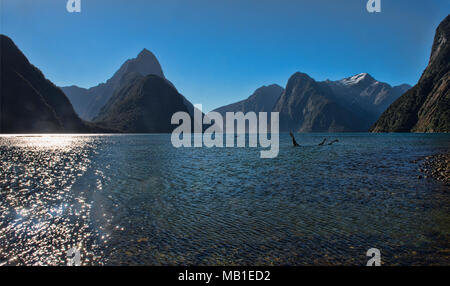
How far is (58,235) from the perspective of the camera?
1211 centimetres

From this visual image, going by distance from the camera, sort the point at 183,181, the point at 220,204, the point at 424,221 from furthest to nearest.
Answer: the point at 183,181 → the point at 220,204 → the point at 424,221

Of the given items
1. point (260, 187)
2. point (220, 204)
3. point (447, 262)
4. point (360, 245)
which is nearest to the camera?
point (447, 262)

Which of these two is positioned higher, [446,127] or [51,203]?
[446,127]

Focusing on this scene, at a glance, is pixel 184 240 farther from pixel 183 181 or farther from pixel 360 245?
pixel 183 181

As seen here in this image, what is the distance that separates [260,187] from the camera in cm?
2323

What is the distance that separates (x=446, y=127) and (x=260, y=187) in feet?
736

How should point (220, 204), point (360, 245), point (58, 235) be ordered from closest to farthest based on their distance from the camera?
point (360, 245), point (58, 235), point (220, 204)

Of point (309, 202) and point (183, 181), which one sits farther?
point (183, 181)

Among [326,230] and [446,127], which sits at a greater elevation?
[446,127]
